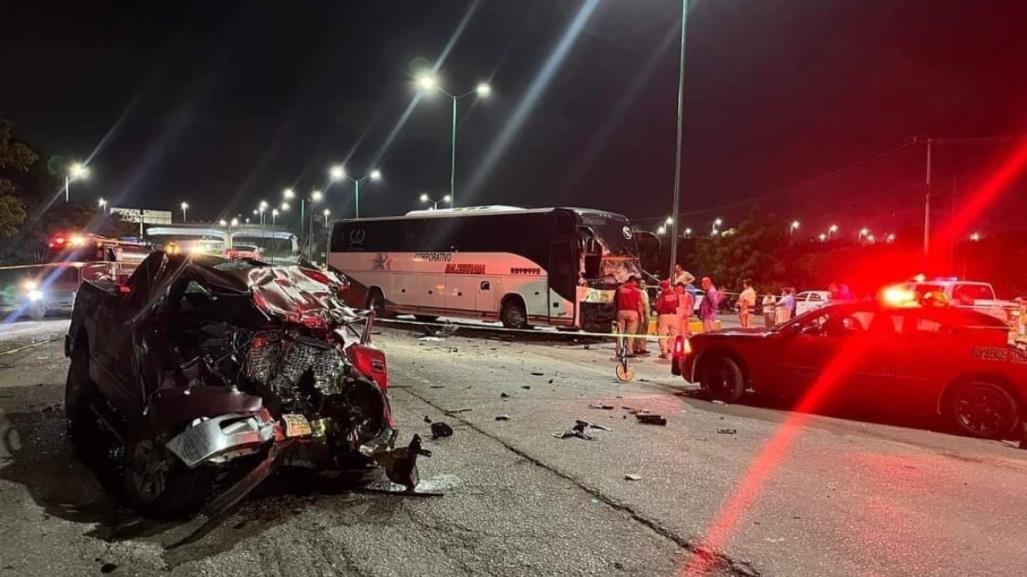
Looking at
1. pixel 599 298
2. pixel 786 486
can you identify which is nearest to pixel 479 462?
pixel 786 486

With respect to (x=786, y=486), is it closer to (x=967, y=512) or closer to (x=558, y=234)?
(x=967, y=512)

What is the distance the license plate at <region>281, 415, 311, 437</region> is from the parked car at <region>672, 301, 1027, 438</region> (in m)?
6.80

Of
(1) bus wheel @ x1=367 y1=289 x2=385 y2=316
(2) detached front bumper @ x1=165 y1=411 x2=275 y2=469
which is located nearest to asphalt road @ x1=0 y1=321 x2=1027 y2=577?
(2) detached front bumper @ x1=165 y1=411 x2=275 y2=469

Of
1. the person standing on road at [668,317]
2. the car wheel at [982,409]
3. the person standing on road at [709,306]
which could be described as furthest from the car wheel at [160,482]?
the person standing on road at [709,306]

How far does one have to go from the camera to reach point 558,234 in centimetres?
1952

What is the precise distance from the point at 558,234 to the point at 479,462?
1377cm

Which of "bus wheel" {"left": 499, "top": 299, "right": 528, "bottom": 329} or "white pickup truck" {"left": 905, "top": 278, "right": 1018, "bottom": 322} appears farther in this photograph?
"bus wheel" {"left": 499, "top": 299, "right": 528, "bottom": 329}

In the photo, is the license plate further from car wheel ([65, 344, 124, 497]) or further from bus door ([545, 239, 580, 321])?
bus door ([545, 239, 580, 321])

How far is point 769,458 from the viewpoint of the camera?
6.62 meters

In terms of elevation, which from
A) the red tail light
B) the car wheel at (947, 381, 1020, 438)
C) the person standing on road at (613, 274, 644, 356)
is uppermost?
the person standing on road at (613, 274, 644, 356)

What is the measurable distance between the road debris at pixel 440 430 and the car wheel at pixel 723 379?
4.53 meters

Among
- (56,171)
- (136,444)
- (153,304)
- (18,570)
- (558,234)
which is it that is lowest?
(18,570)

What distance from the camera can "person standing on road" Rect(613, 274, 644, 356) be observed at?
1544cm

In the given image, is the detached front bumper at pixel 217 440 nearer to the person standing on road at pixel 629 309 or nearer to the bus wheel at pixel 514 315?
the person standing on road at pixel 629 309
